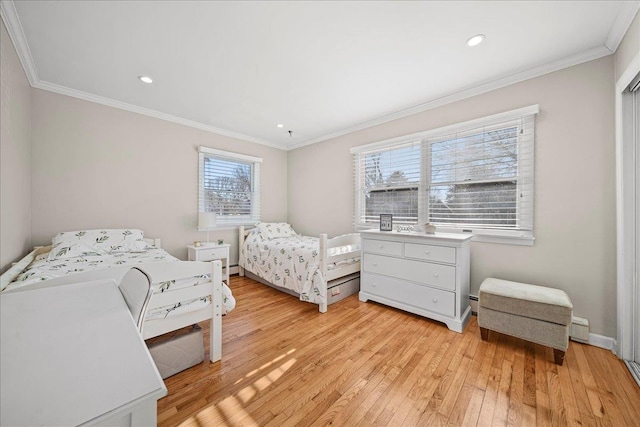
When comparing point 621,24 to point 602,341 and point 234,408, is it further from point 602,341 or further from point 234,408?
point 234,408

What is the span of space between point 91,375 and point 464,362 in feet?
7.14

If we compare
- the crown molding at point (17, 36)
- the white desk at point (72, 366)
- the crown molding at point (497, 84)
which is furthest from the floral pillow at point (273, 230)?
the white desk at point (72, 366)

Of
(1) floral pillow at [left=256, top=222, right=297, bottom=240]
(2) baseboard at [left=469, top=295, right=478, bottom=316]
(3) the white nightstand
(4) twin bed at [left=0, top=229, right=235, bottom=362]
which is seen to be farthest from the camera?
(1) floral pillow at [left=256, top=222, right=297, bottom=240]

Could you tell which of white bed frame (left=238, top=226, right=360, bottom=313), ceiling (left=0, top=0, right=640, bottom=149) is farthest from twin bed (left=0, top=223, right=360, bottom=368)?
Result: ceiling (left=0, top=0, right=640, bottom=149)

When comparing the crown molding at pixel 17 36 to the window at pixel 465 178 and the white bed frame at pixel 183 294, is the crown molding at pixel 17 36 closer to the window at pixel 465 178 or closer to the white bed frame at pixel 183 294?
the white bed frame at pixel 183 294

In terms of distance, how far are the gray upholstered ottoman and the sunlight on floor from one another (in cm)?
178

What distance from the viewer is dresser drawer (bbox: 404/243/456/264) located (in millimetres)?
2297

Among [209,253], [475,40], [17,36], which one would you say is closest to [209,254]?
[209,253]

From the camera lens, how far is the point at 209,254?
11.3 feet

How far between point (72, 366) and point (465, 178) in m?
3.16

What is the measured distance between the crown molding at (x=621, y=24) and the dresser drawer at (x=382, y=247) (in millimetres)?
2294

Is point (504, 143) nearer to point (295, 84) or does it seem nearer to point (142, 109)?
point (295, 84)

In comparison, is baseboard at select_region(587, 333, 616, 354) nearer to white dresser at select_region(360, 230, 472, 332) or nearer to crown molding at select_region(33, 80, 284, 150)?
white dresser at select_region(360, 230, 472, 332)

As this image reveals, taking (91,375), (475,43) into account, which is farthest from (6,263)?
(475,43)
